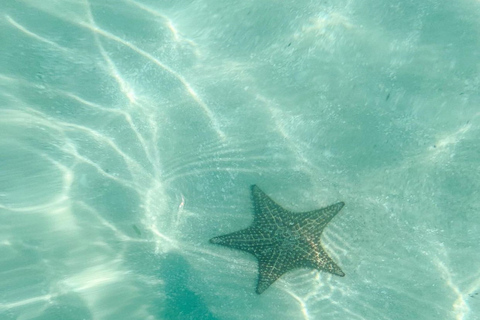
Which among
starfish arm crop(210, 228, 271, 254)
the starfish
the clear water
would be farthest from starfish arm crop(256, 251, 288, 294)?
the clear water

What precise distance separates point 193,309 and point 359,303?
2269 millimetres

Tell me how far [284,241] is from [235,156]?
137cm

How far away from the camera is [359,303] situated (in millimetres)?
4371

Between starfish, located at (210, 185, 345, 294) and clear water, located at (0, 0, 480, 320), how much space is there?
0.30m

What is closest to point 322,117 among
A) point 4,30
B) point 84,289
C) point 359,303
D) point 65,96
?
point 359,303

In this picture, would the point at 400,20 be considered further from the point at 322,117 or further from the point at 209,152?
the point at 209,152

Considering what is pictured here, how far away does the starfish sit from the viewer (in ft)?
13.6

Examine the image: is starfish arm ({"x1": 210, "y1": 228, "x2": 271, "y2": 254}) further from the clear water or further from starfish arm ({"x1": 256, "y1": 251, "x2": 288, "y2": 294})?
the clear water

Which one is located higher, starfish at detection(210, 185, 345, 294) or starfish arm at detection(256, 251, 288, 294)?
starfish at detection(210, 185, 345, 294)

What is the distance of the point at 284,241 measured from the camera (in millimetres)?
4156

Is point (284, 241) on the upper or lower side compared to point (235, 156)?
lower

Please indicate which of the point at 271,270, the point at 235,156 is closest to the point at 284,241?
the point at 271,270

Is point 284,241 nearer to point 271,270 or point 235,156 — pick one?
point 271,270

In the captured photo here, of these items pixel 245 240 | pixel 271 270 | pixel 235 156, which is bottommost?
pixel 271 270
